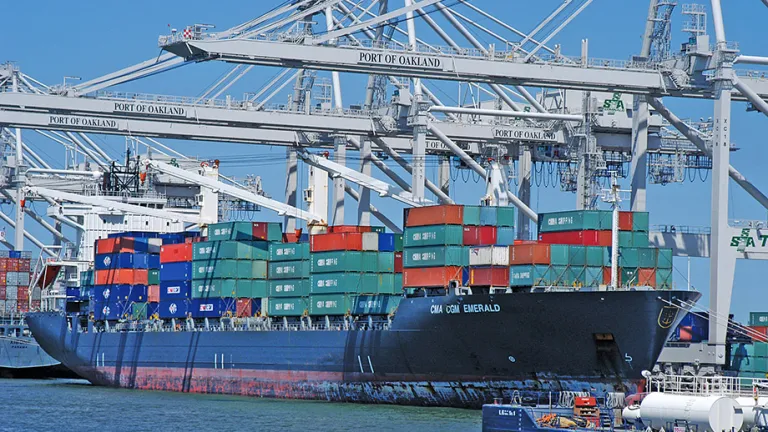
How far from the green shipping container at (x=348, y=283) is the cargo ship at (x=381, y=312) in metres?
0.05

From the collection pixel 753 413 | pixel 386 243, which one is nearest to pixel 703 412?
pixel 753 413

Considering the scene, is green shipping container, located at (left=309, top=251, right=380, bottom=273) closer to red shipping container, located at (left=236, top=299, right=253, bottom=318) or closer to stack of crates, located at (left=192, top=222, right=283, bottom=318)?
stack of crates, located at (left=192, top=222, right=283, bottom=318)

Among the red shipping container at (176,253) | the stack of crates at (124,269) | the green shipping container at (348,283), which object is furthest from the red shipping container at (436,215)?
the stack of crates at (124,269)

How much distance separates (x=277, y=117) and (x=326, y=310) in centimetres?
1091

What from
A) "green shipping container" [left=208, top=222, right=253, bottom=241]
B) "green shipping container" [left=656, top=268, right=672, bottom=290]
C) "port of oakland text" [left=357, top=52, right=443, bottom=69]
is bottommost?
"green shipping container" [left=656, top=268, right=672, bottom=290]

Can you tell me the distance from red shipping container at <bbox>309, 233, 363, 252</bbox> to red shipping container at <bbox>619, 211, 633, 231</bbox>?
10.1 meters

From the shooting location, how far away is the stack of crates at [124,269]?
56406mm

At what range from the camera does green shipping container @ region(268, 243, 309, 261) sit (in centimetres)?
4919

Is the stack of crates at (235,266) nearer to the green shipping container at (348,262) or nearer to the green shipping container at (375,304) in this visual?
the green shipping container at (348,262)

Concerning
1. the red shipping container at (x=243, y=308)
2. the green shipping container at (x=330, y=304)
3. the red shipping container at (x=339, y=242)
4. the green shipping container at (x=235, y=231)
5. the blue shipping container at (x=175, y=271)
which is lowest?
the red shipping container at (x=243, y=308)

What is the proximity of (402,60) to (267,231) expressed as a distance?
12057 mm

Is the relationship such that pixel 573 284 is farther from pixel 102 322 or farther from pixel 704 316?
pixel 102 322

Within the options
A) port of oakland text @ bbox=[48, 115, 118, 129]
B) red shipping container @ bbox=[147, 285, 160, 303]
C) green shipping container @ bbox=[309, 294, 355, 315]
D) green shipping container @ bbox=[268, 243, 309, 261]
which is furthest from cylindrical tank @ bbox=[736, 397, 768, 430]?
port of oakland text @ bbox=[48, 115, 118, 129]

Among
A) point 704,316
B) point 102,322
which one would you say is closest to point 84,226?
point 102,322
